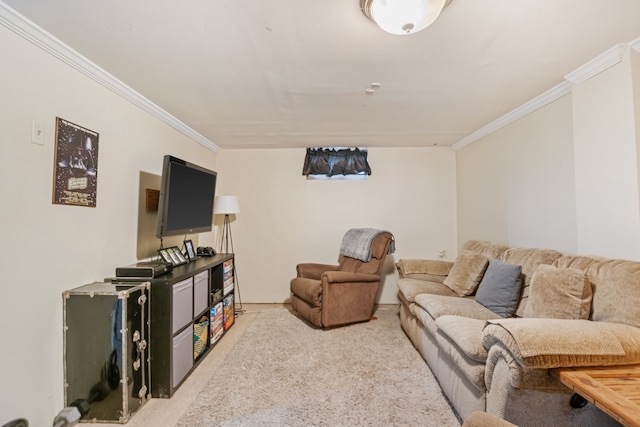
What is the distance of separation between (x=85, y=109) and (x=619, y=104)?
3.35 meters

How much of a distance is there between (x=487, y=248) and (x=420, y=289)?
0.82 metres

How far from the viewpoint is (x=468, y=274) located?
8.87 feet

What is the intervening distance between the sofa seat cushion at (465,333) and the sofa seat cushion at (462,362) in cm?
2

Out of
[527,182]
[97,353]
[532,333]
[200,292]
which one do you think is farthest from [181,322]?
[527,182]

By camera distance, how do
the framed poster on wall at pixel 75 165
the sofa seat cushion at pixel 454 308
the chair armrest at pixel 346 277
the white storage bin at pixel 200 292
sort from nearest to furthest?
the framed poster on wall at pixel 75 165, the sofa seat cushion at pixel 454 308, the white storage bin at pixel 200 292, the chair armrest at pixel 346 277

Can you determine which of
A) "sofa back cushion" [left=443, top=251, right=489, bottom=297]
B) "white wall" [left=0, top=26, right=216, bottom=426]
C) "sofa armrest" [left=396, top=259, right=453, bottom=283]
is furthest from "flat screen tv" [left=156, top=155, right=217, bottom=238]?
"sofa back cushion" [left=443, top=251, right=489, bottom=297]

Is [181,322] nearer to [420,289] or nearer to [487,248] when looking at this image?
[420,289]

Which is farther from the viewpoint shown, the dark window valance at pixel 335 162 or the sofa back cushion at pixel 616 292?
the dark window valance at pixel 335 162

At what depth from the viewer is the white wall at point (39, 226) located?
1414 millimetres

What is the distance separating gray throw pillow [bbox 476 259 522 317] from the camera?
7.00ft

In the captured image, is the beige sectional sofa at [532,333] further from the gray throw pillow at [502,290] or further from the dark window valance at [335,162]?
the dark window valance at [335,162]

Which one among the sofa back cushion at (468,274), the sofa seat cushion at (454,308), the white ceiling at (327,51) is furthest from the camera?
the sofa back cushion at (468,274)

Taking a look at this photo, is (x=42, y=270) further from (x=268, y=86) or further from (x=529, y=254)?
(x=529, y=254)

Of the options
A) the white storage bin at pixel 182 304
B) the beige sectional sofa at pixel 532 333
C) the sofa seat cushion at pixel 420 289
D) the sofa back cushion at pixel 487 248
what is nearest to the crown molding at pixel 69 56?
the white storage bin at pixel 182 304
